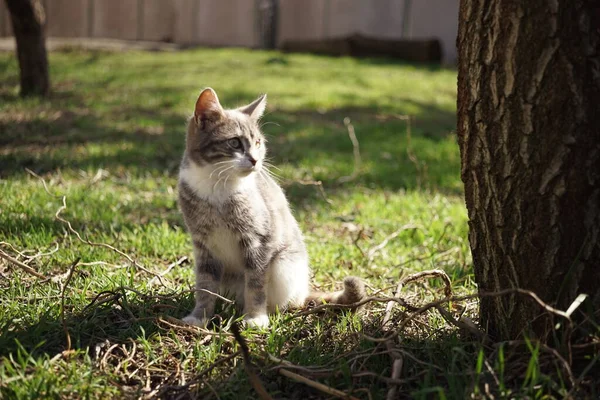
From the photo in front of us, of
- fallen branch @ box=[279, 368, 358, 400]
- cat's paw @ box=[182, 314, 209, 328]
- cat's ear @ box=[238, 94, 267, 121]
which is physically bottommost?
cat's paw @ box=[182, 314, 209, 328]

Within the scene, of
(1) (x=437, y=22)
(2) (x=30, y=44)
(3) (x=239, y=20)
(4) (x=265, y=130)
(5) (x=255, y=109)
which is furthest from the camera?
(3) (x=239, y=20)

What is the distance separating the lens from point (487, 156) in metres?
2.22

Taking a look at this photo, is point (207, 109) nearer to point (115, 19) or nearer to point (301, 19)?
point (301, 19)

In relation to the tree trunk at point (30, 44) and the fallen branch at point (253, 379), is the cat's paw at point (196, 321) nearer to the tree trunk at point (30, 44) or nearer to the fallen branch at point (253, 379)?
the fallen branch at point (253, 379)

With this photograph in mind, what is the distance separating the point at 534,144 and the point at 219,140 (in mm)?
1445

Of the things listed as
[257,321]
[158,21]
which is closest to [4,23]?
[158,21]

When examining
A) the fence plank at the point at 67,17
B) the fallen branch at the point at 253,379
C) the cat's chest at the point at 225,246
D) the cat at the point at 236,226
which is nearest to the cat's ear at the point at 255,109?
the cat at the point at 236,226

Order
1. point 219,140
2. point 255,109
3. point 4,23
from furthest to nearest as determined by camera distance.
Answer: point 4,23
point 255,109
point 219,140

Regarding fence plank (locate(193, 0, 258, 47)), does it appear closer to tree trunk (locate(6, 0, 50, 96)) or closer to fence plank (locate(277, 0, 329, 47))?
fence plank (locate(277, 0, 329, 47))

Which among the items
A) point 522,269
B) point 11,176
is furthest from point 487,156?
point 11,176

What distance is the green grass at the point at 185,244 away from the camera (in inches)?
85.0

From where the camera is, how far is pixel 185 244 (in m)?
3.72

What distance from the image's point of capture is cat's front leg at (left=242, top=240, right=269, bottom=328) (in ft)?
9.21

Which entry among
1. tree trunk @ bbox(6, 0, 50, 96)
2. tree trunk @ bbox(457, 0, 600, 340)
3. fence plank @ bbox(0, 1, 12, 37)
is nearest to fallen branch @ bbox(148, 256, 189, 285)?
tree trunk @ bbox(457, 0, 600, 340)
